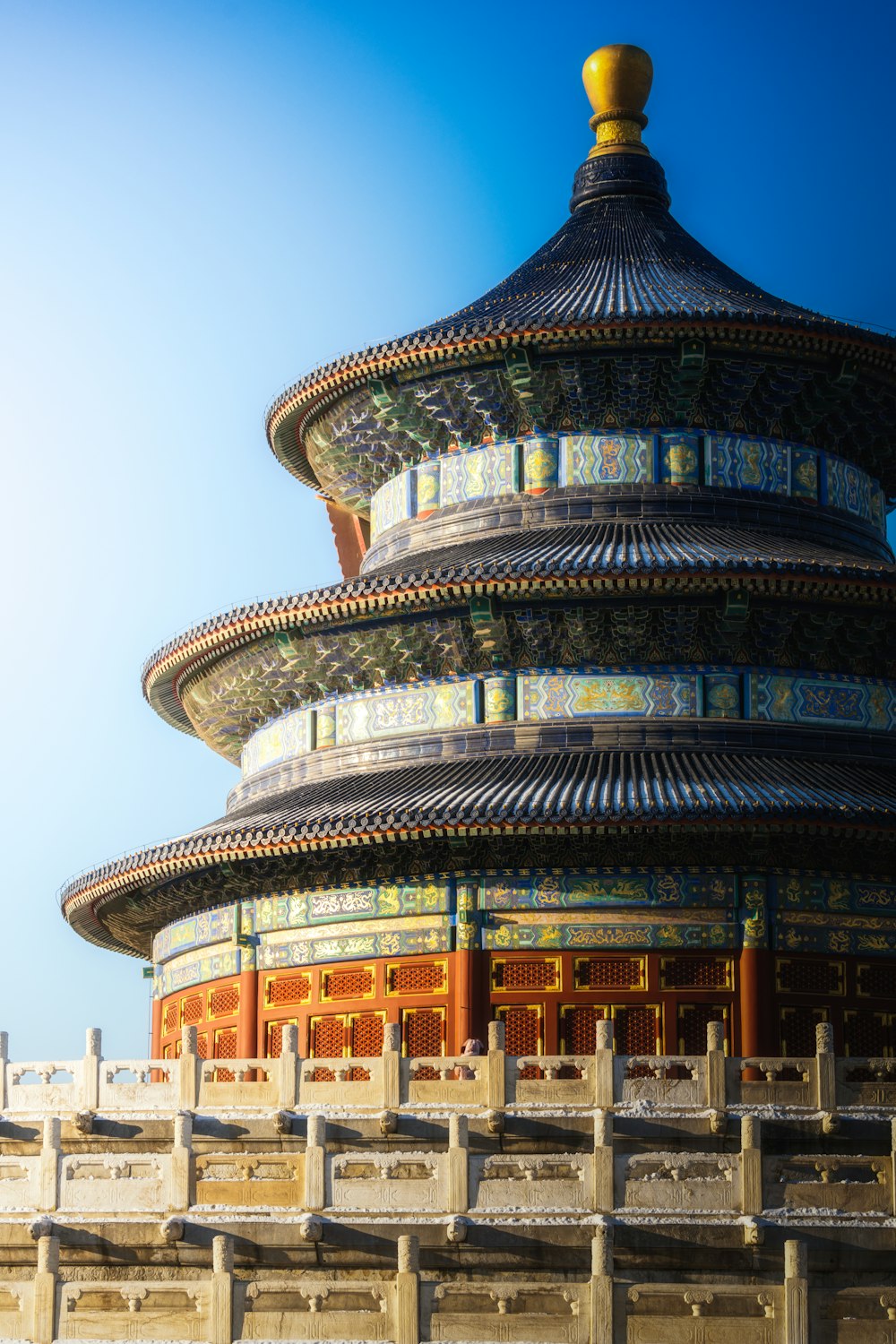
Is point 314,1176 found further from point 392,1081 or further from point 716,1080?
point 716,1080

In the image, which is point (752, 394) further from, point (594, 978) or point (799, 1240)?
point (799, 1240)

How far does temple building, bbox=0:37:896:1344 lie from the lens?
21.1 m

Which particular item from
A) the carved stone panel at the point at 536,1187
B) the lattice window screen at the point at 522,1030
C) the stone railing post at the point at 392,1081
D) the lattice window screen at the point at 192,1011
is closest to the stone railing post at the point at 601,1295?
the carved stone panel at the point at 536,1187

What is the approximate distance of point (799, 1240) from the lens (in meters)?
20.0

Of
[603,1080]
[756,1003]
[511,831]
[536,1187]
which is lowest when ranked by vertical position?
[536,1187]

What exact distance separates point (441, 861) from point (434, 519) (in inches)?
274

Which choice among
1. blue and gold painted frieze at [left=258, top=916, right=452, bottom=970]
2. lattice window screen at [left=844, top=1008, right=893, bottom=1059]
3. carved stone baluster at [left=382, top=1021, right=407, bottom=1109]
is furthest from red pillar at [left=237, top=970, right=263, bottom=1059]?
carved stone baluster at [left=382, top=1021, right=407, bottom=1109]

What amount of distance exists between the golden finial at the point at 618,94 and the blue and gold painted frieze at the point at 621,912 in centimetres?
1509

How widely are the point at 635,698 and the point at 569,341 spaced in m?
5.43

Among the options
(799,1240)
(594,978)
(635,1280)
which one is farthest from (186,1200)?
(594,978)

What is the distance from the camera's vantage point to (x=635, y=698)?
107 feet

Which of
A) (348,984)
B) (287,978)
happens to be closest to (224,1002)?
(287,978)

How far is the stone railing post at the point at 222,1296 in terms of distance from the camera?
20.3m

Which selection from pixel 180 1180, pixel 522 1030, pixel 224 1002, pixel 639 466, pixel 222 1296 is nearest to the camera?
pixel 222 1296
